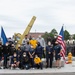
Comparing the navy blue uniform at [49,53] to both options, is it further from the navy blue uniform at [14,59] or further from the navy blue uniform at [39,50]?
the navy blue uniform at [14,59]

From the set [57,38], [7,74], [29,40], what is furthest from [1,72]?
[57,38]

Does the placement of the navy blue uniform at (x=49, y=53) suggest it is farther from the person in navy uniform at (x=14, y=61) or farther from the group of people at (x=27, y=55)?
the person in navy uniform at (x=14, y=61)

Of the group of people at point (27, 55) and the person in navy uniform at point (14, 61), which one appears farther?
the person in navy uniform at point (14, 61)

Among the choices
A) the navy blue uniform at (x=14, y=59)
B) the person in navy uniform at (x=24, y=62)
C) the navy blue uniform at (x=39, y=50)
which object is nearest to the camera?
the person in navy uniform at (x=24, y=62)

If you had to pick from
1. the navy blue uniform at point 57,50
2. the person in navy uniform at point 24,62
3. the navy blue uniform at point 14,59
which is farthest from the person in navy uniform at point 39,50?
the navy blue uniform at point 14,59

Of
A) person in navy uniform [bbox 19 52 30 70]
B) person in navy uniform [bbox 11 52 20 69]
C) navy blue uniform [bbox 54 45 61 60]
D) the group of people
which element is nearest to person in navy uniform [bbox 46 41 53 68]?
the group of people

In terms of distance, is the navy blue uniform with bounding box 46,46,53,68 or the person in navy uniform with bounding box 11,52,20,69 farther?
the navy blue uniform with bounding box 46,46,53,68

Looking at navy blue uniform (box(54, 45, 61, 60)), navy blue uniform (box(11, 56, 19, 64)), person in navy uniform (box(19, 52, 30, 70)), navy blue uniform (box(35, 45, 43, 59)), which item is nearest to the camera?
person in navy uniform (box(19, 52, 30, 70))

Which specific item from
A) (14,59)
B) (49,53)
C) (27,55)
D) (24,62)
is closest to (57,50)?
(49,53)

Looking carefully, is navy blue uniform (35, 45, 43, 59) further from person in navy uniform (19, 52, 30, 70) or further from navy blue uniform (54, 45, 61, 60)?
navy blue uniform (54, 45, 61, 60)

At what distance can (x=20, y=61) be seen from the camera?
21203 millimetres

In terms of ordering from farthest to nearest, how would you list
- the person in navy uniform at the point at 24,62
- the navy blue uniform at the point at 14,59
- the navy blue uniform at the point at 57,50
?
the navy blue uniform at the point at 14,59
the navy blue uniform at the point at 57,50
the person in navy uniform at the point at 24,62

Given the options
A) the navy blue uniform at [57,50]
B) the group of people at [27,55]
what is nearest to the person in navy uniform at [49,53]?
the group of people at [27,55]

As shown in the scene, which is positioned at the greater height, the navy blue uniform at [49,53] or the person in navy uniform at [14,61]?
the navy blue uniform at [49,53]
